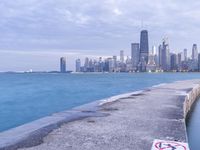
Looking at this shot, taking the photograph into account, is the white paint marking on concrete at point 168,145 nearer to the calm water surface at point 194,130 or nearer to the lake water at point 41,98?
the calm water surface at point 194,130

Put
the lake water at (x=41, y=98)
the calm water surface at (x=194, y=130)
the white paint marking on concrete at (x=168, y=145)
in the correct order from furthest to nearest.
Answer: the lake water at (x=41, y=98)
the calm water surface at (x=194, y=130)
the white paint marking on concrete at (x=168, y=145)

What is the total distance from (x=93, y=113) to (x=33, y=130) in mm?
4620

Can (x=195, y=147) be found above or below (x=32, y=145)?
below

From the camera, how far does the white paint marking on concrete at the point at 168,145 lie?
32.6ft

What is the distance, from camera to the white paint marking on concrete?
32.6 ft

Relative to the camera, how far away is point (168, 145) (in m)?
10.2

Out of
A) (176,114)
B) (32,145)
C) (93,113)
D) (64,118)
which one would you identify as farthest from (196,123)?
(32,145)

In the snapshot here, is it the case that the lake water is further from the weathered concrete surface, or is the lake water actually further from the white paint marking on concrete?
the white paint marking on concrete

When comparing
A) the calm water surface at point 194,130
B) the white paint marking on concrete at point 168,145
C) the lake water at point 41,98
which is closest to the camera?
the white paint marking on concrete at point 168,145

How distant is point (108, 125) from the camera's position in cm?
1310

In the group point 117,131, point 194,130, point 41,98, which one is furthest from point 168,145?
point 41,98

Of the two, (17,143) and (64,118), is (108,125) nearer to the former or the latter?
(64,118)

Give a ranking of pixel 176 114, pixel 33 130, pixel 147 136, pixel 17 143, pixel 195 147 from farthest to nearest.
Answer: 1. pixel 176 114
2. pixel 195 147
3. pixel 33 130
4. pixel 147 136
5. pixel 17 143

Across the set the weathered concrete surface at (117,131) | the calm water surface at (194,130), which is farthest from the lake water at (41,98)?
the weathered concrete surface at (117,131)
